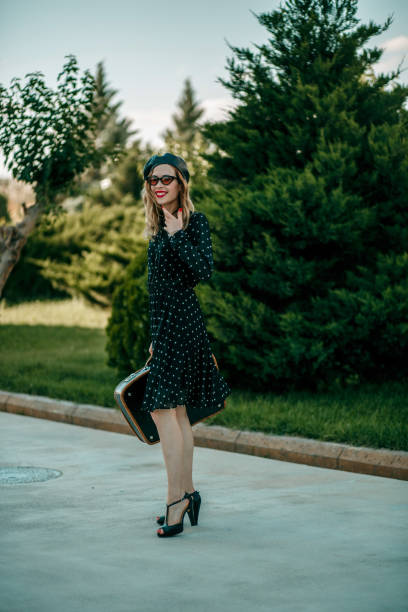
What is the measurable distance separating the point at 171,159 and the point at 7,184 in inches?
1736

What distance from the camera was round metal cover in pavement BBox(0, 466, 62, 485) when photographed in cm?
601

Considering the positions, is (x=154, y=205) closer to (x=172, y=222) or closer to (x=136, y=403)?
(x=172, y=222)

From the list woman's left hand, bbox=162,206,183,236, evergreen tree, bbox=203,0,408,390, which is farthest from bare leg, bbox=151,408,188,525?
evergreen tree, bbox=203,0,408,390

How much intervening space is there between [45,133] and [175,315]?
6.94 m

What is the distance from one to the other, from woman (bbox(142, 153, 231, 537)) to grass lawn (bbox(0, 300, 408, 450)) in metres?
2.15

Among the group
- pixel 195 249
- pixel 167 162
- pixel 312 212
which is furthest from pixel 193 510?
pixel 312 212

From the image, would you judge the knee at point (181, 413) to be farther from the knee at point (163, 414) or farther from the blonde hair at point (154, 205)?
the blonde hair at point (154, 205)

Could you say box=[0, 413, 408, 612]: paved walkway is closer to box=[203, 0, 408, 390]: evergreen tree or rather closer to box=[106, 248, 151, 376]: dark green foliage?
box=[203, 0, 408, 390]: evergreen tree

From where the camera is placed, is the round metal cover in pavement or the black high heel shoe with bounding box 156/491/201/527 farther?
the round metal cover in pavement

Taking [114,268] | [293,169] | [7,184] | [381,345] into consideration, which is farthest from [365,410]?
[7,184]

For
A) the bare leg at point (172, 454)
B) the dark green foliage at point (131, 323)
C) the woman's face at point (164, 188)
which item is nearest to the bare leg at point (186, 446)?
the bare leg at point (172, 454)

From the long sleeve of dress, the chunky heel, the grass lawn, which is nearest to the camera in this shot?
the long sleeve of dress

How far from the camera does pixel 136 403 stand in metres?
4.93

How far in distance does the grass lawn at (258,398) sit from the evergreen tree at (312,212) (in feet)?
1.23
